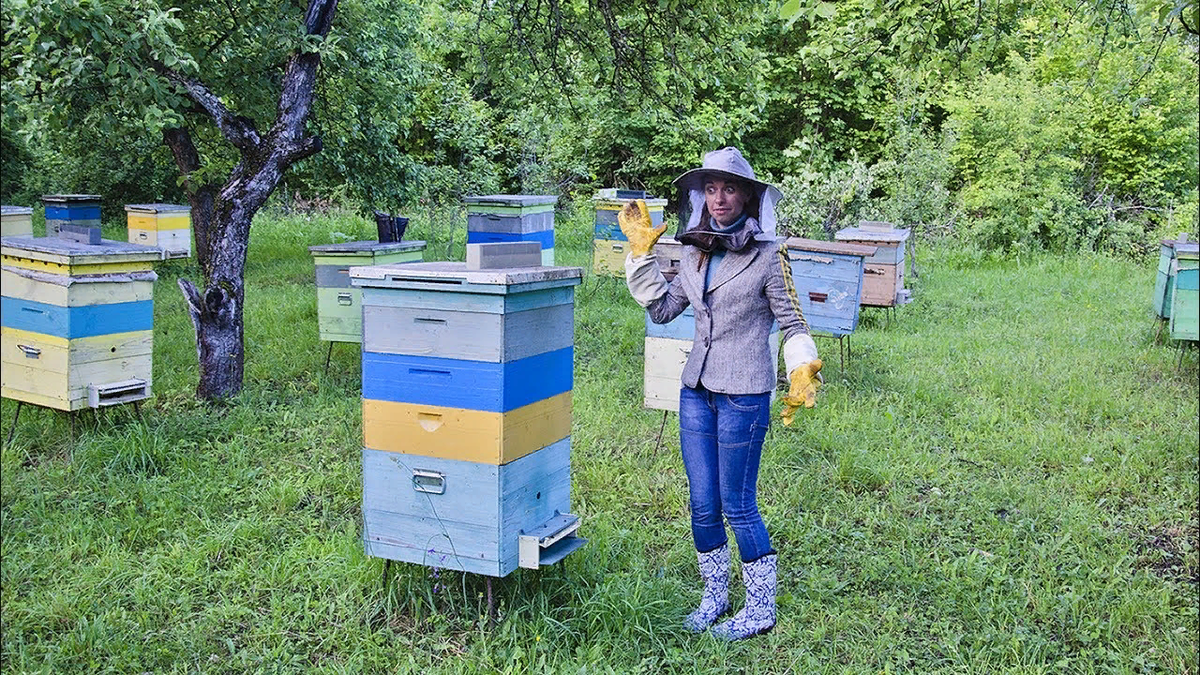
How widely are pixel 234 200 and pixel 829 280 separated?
11.4ft

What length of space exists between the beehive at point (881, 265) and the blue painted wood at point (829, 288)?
93 centimetres

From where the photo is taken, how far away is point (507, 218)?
7.09 m

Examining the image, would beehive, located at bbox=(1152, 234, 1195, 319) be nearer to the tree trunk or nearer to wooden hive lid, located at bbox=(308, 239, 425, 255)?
wooden hive lid, located at bbox=(308, 239, 425, 255)

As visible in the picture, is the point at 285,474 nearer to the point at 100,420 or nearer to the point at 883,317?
the point at 100,420

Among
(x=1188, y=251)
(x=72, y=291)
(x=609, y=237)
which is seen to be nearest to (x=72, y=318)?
(x=72, y=291)

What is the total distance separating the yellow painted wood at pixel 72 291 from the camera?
419 centimetres

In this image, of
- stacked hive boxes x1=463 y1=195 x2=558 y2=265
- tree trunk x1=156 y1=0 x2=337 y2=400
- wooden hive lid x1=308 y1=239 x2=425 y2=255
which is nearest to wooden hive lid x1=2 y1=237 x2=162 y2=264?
tree trunk x1=156 y1=0 x2=337 y2=400

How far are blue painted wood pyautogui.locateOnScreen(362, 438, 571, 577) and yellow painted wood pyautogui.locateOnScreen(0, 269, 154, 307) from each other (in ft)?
6.42

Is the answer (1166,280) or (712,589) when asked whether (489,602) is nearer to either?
(712,589)

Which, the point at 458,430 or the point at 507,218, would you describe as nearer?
the point at 458,430

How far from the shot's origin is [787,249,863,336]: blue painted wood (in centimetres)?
589

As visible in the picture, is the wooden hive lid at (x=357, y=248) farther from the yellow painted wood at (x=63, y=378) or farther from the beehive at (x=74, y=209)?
the beehive at (x=74, y=209)

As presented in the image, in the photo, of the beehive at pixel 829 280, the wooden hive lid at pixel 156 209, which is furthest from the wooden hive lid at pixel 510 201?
the wooden hive lid at pixel 156 209

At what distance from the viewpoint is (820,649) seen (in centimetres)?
314
